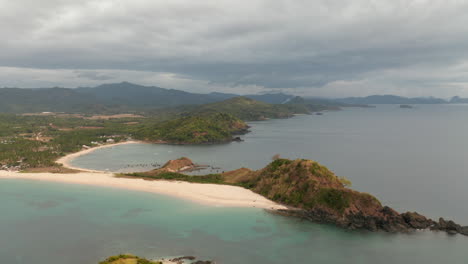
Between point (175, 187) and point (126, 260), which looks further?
point (175, 187)

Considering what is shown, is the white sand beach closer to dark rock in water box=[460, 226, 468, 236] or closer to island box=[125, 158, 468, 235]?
island box=[125, 158, 468, 235]

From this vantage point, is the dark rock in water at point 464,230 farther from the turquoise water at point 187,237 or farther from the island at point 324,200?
the turquoise water at point 187,237

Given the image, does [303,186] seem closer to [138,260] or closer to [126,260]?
[138,260]

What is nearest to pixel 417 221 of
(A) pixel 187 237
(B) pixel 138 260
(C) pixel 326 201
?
(C) pixel 326 201

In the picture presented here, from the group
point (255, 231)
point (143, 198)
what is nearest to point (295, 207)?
point (255, 231)

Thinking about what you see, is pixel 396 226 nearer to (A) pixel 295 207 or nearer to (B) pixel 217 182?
(A) pixel 295 207

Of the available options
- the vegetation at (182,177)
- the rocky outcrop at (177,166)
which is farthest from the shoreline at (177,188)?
the rocky outcrop at (177,166)
